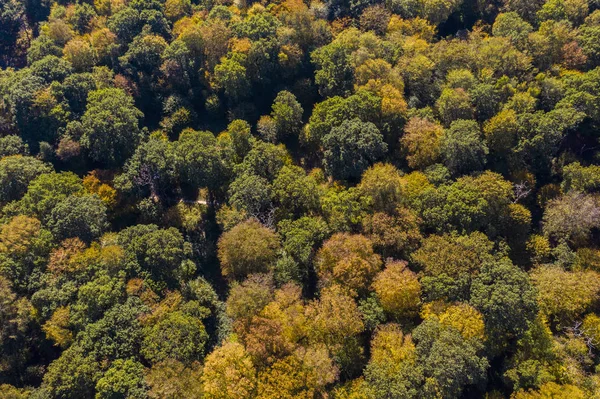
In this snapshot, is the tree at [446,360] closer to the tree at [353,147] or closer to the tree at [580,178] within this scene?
the tree at [353,147]

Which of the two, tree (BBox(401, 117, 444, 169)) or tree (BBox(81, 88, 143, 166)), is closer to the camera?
tree (BBox(401, 117, 444, 169))

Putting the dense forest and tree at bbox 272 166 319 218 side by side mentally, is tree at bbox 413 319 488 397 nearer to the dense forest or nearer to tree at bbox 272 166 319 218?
the dense forest

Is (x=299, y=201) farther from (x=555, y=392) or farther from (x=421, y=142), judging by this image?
(x=555, y=392)

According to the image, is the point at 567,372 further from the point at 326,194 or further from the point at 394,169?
the point at 326,194

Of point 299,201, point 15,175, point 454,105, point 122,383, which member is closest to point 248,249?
point 299,201

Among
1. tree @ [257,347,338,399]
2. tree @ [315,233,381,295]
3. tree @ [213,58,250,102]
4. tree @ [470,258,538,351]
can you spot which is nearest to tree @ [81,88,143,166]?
tree @ [213,58,250,102]

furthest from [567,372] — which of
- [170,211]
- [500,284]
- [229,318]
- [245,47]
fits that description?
[245,47]
